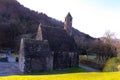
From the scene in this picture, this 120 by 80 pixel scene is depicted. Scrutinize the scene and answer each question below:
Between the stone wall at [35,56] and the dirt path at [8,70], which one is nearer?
the dirt path at [8,70]

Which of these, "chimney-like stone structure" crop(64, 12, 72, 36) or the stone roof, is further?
"chimney-like stone structure" crop(64, 12, 72, 36)

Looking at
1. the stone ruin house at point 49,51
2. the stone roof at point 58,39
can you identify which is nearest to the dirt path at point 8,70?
the stone ruin house at point 49,51

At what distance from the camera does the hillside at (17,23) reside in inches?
3568

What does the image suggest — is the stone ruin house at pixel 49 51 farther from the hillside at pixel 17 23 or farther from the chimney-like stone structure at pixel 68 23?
the hillside at pixel 17 23

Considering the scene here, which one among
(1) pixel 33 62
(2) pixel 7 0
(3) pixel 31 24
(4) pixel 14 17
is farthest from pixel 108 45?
(2) pixel 7 0

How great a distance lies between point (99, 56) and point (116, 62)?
30.0 metres

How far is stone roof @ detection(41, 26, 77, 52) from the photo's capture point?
168 ft

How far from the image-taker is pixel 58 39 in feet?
174

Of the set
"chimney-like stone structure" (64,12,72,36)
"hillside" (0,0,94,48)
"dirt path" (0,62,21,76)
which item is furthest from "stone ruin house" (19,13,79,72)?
"hillside" (0,0,94,48)

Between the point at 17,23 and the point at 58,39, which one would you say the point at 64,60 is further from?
the point at 17,23

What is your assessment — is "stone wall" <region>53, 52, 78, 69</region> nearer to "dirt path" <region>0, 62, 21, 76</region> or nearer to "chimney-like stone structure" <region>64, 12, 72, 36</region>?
"chimney-like stone structure" <region>64, 12, 72, 36</region>

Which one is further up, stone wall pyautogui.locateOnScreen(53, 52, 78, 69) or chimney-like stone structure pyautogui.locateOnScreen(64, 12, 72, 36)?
A: chimney-like stone structure pyautogui.locateOnScreen(64, 12, 72, 36)

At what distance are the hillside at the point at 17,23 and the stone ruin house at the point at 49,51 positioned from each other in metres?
35.9

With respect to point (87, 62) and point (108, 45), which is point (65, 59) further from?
point (108, 45)
